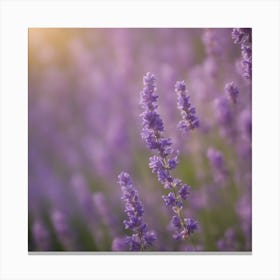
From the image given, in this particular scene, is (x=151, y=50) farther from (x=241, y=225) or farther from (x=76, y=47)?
(x=241, y=225)

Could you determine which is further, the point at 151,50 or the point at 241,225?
the point at 151,50

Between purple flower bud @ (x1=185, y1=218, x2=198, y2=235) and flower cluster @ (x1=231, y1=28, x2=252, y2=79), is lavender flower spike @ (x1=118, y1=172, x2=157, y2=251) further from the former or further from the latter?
flower cluster @ (x1=231, y1=28, x2=252, y2=79)

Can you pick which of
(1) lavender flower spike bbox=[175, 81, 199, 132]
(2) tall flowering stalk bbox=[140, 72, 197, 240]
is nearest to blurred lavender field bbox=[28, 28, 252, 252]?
(2) tall flowering stalk bbox=[140, 72, 197, 240]

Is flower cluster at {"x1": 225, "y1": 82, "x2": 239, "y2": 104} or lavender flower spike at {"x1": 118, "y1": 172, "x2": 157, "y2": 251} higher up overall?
flower cluster at {"x1": 225, "y1": 82, "x2": 239, "y2": 104}

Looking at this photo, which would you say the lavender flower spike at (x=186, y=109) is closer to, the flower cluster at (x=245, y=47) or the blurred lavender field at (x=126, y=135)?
the blurred lavender field at (x=126, y=135)
